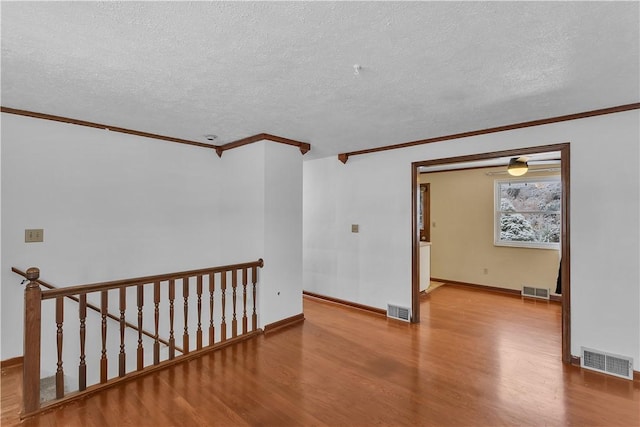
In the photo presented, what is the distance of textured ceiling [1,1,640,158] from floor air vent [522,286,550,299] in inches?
135

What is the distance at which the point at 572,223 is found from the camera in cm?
296

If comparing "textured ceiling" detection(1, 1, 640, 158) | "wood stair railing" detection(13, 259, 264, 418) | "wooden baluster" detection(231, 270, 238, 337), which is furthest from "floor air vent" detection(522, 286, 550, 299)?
"wooden baluster" detection(231, 270, 238, 337)

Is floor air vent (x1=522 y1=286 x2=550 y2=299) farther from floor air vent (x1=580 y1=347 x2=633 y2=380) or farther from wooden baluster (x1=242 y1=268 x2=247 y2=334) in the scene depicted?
wooden baluster (x1=242 y1=268 x2=247 y2=334)

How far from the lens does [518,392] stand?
95.9 inches

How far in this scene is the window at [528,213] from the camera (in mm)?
5301

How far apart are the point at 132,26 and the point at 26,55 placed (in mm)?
839

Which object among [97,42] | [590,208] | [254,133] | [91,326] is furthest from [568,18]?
[91,326]

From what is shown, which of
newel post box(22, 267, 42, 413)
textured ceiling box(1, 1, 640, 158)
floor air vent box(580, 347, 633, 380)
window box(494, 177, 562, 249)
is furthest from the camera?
window box(494, 177, 562, 249)

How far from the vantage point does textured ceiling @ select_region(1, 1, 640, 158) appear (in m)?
1.47

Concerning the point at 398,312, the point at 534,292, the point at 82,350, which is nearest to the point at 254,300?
the point at 82,350

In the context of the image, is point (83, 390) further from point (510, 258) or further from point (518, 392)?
point (510, 258)

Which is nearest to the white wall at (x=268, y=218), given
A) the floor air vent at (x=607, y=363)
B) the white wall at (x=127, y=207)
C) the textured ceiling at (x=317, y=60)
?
the white wall at (x=127, y=207)

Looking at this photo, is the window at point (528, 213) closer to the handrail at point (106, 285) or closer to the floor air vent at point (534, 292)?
the floor air vent at point (534, 292)

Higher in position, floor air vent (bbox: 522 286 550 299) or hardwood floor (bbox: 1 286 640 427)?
floor air vent (bbox: 522 286 550 299)
